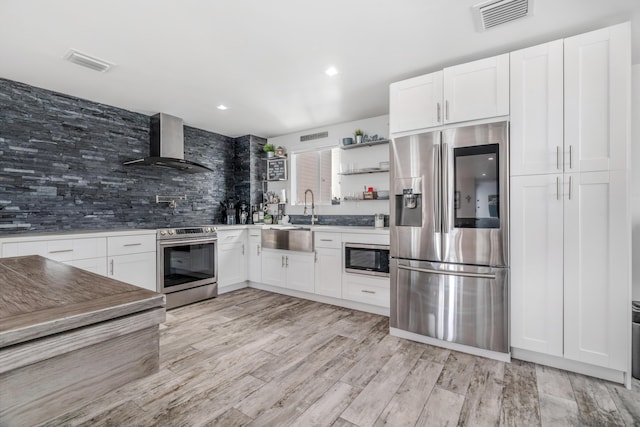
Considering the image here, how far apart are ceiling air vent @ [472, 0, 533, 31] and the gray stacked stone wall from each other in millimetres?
3963

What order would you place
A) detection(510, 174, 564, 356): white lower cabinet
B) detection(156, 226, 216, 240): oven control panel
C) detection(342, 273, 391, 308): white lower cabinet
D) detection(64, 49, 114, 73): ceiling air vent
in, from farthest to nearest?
detection(156, 226, 216, 240): oven control panel
detection(342, 273, 391, 308): white lower cabinet
detection(64, 49, 114, 73): ceiling air vent
detection(510, 174, 564, 356): white lower cabinet

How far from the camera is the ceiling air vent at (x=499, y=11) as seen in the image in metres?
1.95

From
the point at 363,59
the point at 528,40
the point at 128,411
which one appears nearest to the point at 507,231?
the point at 528,40

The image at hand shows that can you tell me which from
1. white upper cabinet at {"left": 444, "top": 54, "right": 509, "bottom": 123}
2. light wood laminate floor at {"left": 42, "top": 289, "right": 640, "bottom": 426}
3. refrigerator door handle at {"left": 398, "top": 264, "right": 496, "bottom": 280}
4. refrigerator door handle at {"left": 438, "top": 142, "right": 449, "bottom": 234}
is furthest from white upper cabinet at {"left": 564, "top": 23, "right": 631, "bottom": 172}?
light wood laminate floor at {"left": 42, "top": 289, "right": 640, "bottom": 426}

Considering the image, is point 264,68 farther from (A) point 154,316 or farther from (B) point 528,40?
(A) point 154,316

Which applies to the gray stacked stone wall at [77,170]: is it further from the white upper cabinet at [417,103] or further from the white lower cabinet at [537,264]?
the white lower cabinet at [537,264]

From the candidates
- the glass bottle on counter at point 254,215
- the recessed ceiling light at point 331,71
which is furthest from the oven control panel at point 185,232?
the recessed ceiling light at point 331,71

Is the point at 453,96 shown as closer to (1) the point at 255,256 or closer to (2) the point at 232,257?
(1) the point at 255,256

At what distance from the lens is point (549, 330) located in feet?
7.34

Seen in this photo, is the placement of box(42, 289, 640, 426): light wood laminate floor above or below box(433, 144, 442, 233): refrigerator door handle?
below

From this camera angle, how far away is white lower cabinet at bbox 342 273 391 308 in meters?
3.35

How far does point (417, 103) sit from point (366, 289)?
2017 millimetres

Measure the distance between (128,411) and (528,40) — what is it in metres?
3.75

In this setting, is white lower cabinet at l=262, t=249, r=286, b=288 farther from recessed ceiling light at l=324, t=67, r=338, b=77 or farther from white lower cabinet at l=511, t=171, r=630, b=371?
white lower cabinet at l=511, t=171, r=630, b=371
